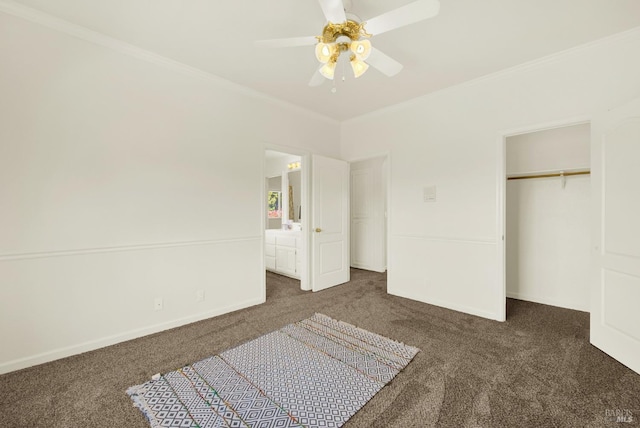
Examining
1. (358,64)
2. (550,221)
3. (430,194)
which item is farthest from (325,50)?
(550,221)

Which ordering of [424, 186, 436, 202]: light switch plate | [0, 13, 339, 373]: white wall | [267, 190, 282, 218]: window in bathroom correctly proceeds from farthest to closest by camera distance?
[267, 190, 282, 218]: window in bathroom < [424, 186, 436, 202]: light switch plate < [0, 13, 339, 373]: white wall

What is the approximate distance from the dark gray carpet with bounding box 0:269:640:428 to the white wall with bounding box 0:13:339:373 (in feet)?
1.06

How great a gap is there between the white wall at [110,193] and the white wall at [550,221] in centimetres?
354

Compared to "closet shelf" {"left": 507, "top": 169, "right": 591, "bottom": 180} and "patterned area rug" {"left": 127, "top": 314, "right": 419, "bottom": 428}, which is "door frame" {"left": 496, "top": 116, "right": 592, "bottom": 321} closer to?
"closet shelf" {"left": 507, "top": 169, "right": 591, "bottom": 180}

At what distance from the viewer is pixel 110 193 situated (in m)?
2.44

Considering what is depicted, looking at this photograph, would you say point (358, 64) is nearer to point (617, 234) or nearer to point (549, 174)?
point (617, 234)

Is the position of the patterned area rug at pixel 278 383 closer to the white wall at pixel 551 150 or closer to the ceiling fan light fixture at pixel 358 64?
the ceiling fan light fixture at pixel 358 64

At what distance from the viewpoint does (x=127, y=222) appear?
2.54 metres

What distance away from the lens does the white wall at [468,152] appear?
2.49 metres

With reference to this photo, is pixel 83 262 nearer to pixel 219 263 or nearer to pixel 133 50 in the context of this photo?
pixel 219 263

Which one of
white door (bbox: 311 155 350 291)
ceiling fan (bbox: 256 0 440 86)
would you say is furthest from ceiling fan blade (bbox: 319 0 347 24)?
white door (bbox: 311 155 350 291)

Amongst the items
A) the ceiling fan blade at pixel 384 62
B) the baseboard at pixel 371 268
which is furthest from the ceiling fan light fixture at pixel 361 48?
the baseboard at pixel 371 268

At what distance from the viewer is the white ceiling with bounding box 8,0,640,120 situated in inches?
78.9

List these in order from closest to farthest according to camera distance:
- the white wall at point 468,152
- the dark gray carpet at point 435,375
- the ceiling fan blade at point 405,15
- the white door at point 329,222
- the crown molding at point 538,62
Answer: the ceiling fan blade at point 405,15, the dark gray carpet at point 435,375, the crown molding at point 538,62, the white wall at point 468,152, the white door at point 329,222
